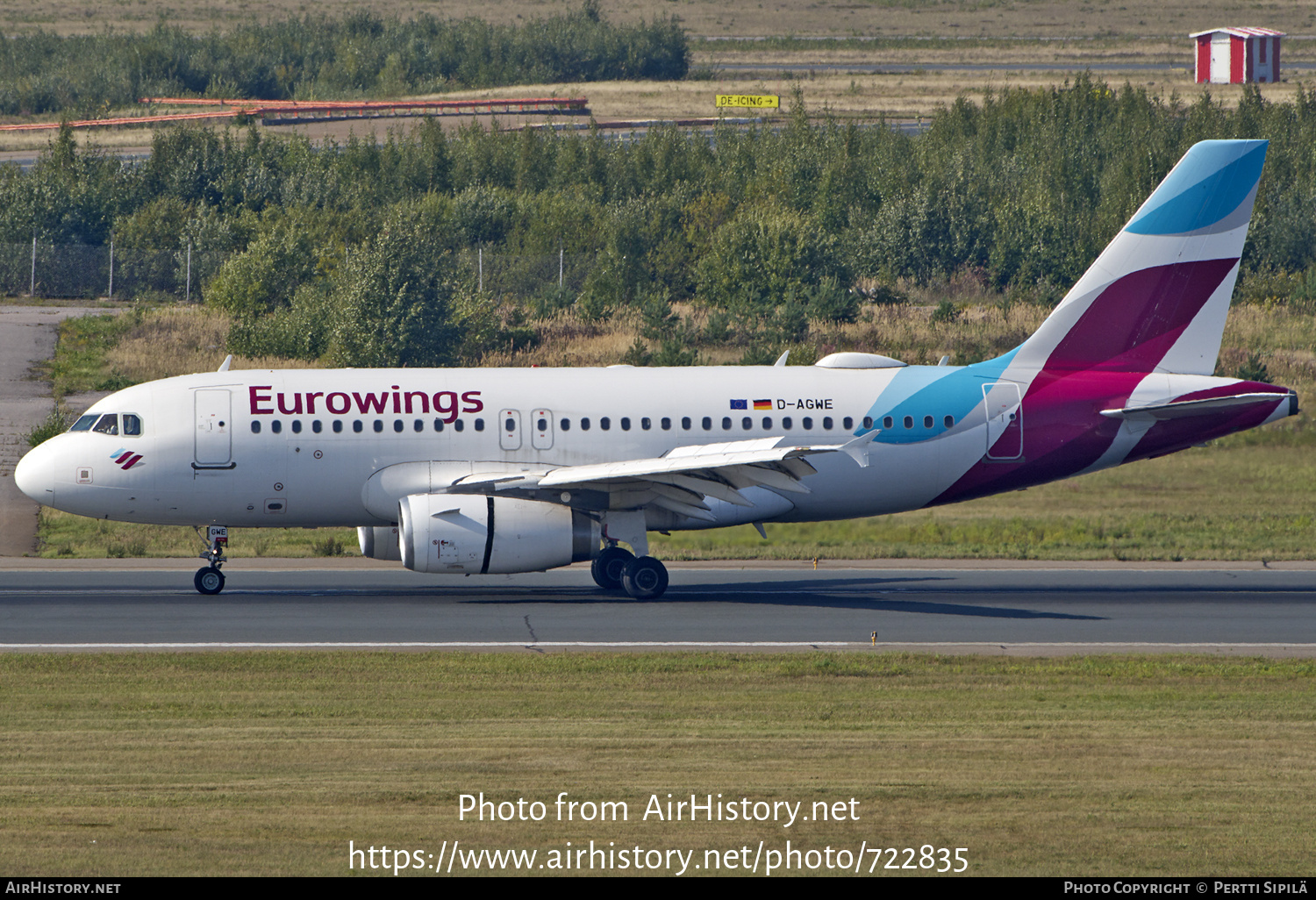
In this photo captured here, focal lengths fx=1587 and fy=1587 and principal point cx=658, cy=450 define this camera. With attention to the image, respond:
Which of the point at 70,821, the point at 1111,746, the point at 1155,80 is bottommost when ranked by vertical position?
the point at 1111,746

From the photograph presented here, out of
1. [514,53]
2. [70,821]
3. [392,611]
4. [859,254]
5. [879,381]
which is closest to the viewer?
[70,821]

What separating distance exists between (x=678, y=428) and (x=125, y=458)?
411 inches

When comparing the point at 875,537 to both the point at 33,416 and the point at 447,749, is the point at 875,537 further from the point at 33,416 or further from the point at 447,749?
the point at 33,416

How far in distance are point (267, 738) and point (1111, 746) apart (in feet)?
31.6

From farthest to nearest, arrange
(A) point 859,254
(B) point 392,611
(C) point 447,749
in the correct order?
(A) point 859,254 → (B) point 392,611 → (C) point 447,749

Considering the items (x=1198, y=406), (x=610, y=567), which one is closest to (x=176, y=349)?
(x=610, y=567)

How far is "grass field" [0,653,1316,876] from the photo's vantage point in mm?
13719

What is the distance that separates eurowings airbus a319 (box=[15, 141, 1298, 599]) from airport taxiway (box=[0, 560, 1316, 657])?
4.68 feet

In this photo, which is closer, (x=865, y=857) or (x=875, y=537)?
(x=865, y=857)

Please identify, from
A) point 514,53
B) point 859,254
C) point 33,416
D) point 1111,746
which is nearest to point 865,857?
point 1111,746

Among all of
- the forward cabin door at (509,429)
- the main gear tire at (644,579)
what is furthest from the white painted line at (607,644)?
the forward cabin door at (509,429)

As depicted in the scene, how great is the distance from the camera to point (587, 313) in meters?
65.0

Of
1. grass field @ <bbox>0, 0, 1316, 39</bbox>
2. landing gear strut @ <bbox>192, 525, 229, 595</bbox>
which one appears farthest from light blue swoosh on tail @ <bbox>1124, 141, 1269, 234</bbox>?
grass field @ <bbox>0, 0, 1316, 39</bbox>

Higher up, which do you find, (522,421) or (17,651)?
(522,421)
